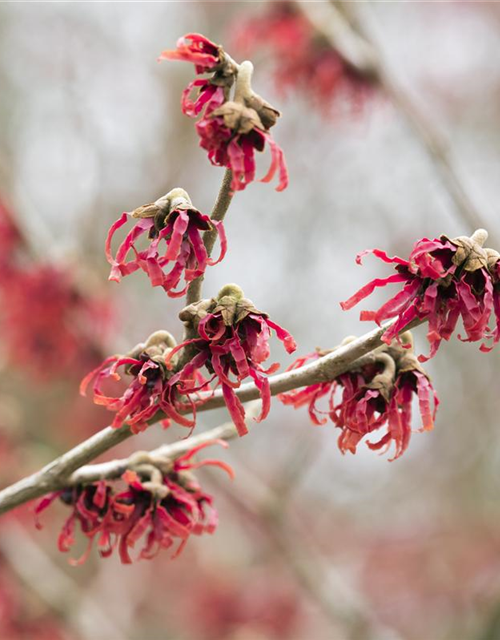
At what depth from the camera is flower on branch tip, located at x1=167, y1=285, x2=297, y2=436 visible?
1651 millimetres

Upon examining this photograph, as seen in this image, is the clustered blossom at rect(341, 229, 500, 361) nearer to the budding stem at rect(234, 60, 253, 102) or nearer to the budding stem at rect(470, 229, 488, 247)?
the budding stem at rect(470, 229, 488, 247)

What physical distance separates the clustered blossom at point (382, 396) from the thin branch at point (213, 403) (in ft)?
0.20

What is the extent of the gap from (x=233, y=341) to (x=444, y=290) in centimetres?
44

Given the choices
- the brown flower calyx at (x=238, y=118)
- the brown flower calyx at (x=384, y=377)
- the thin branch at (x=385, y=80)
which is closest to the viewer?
the brown flower calyx at (x=238, y=118)

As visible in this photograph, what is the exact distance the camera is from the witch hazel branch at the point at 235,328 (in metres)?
1.61

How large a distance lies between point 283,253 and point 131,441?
10.9 feet

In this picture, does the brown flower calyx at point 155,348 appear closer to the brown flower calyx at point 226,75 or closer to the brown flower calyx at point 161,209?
the brown flower calyx at point 161,209

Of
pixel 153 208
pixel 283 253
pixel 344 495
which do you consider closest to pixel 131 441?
pixel 283 253

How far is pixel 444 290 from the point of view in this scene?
1.64 meters

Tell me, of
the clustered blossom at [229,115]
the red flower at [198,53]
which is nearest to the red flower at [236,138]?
the clustered blossom at [229,115]

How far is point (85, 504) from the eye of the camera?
2021 millimetres

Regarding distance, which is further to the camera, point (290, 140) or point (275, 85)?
point (290, 140)

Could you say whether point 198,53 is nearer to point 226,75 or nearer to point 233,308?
point 226,75

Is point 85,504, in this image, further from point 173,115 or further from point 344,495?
point 344,495
